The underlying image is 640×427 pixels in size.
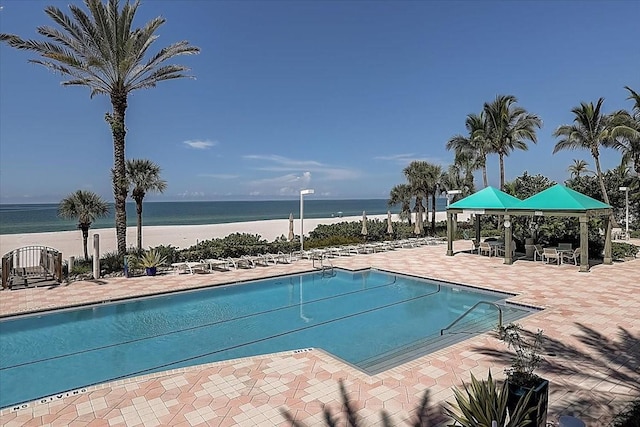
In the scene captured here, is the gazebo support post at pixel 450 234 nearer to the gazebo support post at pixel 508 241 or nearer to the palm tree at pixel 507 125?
the gazebo support post at pixel 508 241

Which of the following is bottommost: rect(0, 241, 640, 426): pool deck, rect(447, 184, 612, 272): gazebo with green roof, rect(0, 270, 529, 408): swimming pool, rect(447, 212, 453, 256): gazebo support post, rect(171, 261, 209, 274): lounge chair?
rect(0, 270, 529, 408): swimming pool

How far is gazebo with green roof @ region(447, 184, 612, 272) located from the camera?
13.5 metres

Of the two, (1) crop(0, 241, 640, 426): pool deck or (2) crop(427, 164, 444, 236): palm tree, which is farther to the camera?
(2) crop(427, 164, 444, 236): palm tree

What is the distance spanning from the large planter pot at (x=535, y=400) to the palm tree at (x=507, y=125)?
903 inches

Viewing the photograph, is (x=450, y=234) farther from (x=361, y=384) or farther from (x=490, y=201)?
(x=361, y=384)

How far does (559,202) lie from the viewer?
14.0 metres

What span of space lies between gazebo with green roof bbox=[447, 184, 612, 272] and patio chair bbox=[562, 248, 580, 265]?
1.06m

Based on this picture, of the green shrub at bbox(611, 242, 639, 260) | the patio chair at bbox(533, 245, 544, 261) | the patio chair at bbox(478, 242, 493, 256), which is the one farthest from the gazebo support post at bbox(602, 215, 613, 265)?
the patio chair at bbox(478, 242, 493, 256)

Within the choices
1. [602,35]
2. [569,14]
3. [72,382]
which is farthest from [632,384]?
[602,35]

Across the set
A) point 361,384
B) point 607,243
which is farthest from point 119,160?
point 607,243

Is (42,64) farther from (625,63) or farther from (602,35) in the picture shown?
(625,63)

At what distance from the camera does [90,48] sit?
44.3 ft

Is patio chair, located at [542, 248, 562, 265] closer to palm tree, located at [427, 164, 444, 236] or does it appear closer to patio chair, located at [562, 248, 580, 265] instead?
patio chair, located at [562, 248, 580, 265]

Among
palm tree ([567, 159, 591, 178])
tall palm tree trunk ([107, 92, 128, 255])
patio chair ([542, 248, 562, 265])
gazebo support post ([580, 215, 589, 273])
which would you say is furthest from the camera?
palm tree ([567, 159, 591, 178])
